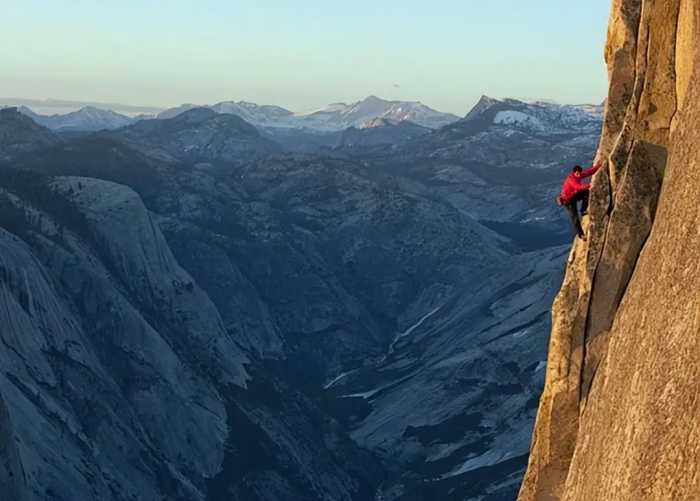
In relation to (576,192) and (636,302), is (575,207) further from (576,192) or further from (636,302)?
(636,302)

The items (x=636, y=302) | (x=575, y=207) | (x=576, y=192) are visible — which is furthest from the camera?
(x=575, y=207)

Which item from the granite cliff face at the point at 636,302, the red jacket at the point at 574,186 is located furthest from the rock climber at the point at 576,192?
the granite cliff face at the point at 636,302

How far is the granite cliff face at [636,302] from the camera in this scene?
795 inches

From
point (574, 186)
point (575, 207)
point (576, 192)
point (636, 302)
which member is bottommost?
point (636, 302)

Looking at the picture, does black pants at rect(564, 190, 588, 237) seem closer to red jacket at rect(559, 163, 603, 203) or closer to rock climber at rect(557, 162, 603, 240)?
rock climber at rect(557, 162, 603, 240)

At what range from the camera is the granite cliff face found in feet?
66.3

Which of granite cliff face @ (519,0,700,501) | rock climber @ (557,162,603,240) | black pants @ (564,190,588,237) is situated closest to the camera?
granite cliff face @ (519,0,700,501)

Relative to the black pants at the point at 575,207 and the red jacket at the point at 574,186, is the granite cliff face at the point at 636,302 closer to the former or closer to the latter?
the black pants at the point at 575,207

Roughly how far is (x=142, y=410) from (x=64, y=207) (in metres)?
56.2

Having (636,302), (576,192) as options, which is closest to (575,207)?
(576,192)

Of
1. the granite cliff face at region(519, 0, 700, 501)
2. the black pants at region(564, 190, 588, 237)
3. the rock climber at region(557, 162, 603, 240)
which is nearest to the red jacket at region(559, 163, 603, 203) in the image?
the rock climber at region(557, 162, 603, 240)

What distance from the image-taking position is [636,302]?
23875mm

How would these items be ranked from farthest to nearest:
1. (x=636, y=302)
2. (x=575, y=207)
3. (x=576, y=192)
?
(x=575, y=207), (x=576, y=192), (x=636, y=302)

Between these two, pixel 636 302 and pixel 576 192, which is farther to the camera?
pixel 576 192
